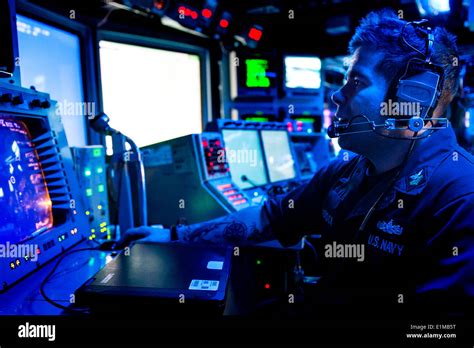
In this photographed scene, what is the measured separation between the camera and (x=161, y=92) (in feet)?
12.4

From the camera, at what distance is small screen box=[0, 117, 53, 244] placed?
→ 107 centimetres

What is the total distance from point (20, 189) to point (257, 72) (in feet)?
12.2

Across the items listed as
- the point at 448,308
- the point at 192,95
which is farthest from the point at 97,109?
the point at 448,308

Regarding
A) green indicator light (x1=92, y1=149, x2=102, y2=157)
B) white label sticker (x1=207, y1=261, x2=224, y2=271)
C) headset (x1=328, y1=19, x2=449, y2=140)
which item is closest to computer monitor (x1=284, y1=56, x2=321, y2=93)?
green indicator light (x1=92, y1=149, x2=102, y2=157)

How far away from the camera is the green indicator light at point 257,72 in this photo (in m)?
4.50

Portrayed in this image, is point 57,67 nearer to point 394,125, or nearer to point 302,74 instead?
point 394,125

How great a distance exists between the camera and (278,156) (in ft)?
10.5

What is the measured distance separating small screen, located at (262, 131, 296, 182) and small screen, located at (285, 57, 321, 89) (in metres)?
1.71

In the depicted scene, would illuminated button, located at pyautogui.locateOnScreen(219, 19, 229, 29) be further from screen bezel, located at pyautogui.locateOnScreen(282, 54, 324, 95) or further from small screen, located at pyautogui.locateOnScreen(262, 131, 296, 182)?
small screen, located at pyautogui.locateOnScreen(262, 131, 296, 182)

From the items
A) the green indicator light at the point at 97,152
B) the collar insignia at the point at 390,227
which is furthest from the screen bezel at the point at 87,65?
the collar insignia at the point at 390,227

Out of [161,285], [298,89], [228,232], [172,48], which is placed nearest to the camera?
[161,285]

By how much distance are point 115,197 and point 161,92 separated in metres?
2.18

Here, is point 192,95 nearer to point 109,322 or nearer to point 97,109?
point 97,109

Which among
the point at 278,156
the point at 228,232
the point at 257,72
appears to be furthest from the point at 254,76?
the point at 228,232
